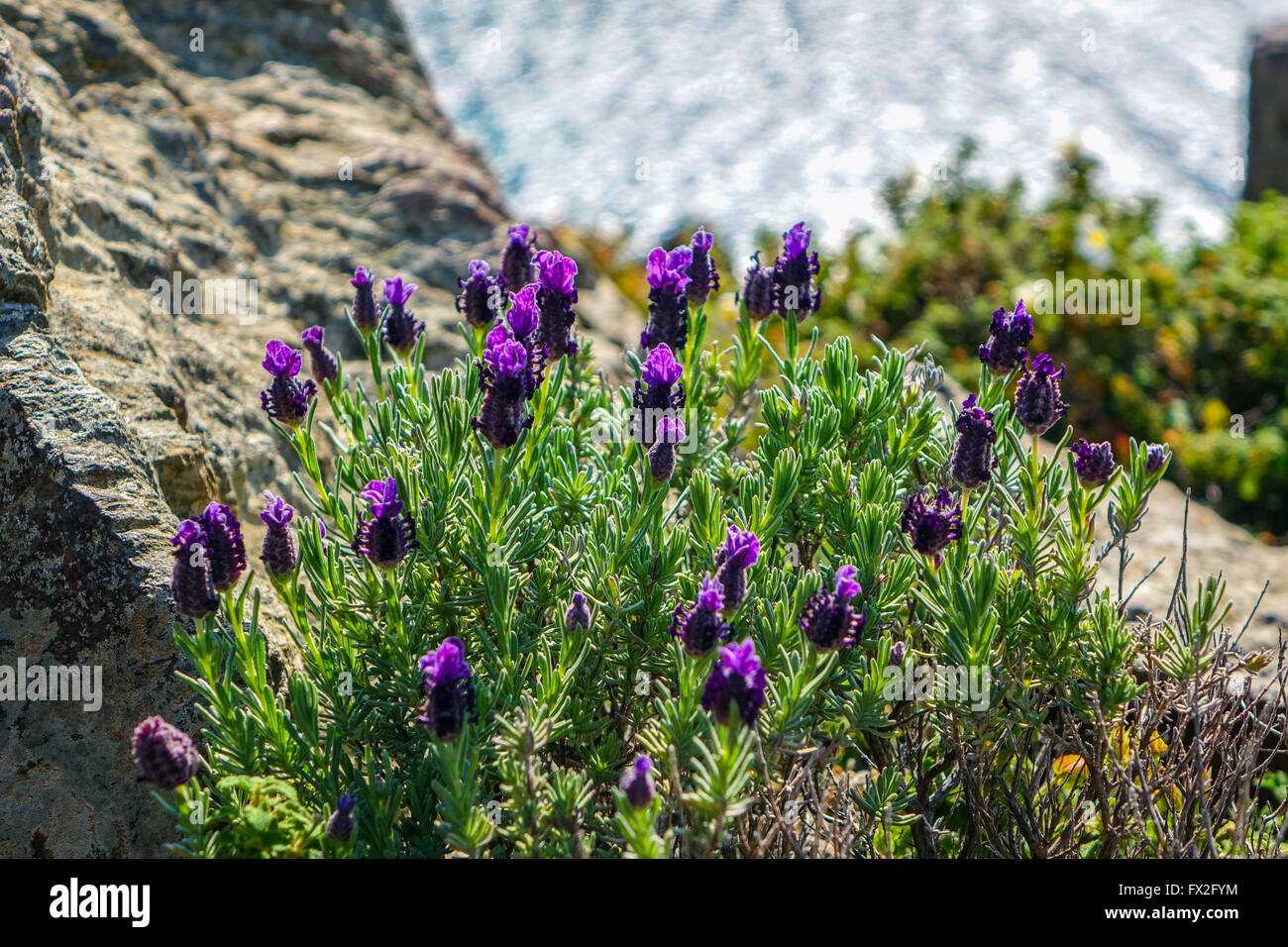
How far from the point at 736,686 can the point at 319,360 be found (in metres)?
1.43

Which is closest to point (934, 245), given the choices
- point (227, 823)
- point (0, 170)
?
point (0, 170)

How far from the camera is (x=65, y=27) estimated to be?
14.1 feet

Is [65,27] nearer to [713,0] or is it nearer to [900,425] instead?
[900,425]

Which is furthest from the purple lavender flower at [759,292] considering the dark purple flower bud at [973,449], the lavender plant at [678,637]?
the dark purple flower bud at [973,449]

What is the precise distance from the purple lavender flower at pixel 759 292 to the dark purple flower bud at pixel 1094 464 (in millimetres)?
869

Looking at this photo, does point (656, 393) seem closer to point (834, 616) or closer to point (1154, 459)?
point (834, 616)

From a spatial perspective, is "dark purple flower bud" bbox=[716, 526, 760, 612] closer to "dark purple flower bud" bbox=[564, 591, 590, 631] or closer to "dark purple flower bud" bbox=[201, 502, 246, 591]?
"dark purple flower bud" bbox=[564, 591, 590, 631]

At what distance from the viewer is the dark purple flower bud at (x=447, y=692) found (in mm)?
1887

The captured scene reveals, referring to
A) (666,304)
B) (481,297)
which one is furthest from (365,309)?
(666,304)

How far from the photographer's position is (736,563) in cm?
204

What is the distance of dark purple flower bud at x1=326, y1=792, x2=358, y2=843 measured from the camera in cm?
196

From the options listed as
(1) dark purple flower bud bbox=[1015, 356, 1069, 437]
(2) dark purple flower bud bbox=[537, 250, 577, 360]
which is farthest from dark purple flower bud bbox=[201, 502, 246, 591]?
(1) dark purple flower bud bbox=[1015, 356, 1069, 437]

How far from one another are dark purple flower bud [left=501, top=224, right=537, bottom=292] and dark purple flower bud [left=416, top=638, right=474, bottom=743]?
1210mm

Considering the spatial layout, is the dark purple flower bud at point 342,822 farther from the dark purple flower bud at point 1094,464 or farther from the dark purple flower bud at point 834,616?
the dark purple flower bud at point 1094,464
